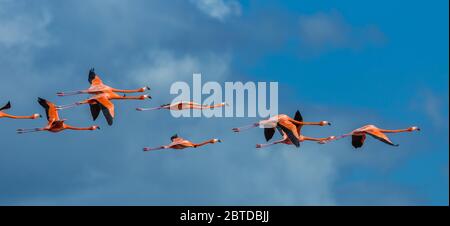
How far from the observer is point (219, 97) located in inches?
2280

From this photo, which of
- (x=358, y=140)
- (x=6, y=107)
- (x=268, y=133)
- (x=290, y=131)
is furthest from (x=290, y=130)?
(x=6, y=107)

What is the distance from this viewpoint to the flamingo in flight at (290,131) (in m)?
52.7

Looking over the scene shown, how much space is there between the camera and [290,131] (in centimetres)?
5294

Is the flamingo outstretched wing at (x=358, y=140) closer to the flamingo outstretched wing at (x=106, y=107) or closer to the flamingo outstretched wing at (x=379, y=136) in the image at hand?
the flamingo outstretched wing at (x=379, y=136)

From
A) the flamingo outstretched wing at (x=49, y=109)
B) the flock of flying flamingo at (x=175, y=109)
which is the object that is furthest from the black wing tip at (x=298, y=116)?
the flamingo outstretched wing at (x=49, y=109)

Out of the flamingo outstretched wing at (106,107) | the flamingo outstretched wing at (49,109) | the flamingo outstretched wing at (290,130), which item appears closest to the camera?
the flamingo outstretched wing at (106,107)

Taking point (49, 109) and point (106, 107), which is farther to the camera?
point (49, 109)

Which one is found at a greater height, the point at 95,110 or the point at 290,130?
the point at 95,110

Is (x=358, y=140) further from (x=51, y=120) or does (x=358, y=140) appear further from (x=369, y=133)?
(x=51, y=120)
